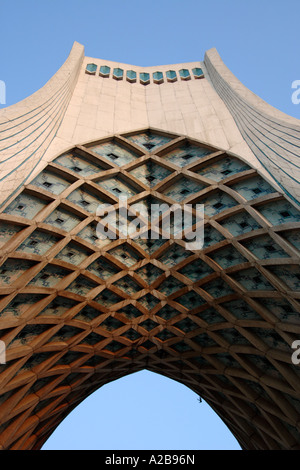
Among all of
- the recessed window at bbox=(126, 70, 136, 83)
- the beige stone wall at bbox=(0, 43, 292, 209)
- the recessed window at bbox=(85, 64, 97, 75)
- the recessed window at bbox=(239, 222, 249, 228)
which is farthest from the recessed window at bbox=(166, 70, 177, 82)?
the recessed window at bbox=(239, 222, 249, 228)

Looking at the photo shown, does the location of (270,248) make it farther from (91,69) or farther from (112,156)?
(91,69)

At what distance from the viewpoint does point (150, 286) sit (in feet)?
59.6

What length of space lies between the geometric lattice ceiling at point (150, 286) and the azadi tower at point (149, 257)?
0.06 metres

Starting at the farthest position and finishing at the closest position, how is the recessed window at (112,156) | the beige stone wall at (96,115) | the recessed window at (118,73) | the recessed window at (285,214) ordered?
the recessed window at (118,73) < the recessed window at (112,156) < the beige stone wall at (96,115) < the recessed window at (285,214)

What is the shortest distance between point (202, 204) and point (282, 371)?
25.2ft

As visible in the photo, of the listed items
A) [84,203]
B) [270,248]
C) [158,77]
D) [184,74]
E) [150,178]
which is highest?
[184,74]

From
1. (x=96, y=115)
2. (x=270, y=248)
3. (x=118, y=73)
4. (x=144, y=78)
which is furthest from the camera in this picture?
(x=144, y=78)

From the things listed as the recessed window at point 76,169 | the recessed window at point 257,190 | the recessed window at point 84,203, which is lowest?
the recessed window at point 257,190

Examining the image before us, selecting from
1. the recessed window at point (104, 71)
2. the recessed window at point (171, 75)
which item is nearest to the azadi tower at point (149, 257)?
the recessed window at point (104, 71)

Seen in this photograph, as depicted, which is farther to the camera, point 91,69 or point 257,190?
point 91,69

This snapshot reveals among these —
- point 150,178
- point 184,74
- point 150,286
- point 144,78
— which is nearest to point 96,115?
point 150,178

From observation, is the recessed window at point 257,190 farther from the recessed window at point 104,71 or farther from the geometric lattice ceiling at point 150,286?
the recessed window at point 104,71

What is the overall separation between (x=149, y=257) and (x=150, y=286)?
1.48 metres

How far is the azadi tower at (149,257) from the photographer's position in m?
14.5
